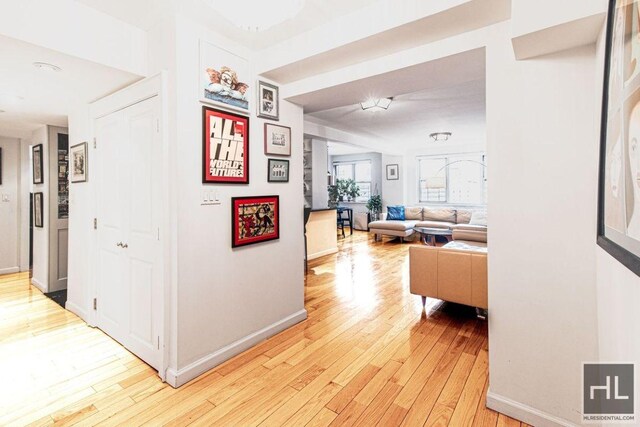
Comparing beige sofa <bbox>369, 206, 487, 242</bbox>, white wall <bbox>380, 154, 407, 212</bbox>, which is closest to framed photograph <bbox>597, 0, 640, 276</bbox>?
beige sofa <bbox>369, 206, 487, 242</bbox>

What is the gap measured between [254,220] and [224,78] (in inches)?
43.0

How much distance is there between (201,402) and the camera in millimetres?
1828

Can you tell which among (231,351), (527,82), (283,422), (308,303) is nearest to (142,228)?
(231,351)

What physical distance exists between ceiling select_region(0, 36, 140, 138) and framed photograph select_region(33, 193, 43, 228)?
3.38 ft

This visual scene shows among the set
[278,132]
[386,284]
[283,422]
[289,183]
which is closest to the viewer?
[283,422]

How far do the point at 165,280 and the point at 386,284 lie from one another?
9.51ft

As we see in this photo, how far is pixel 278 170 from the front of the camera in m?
2.68

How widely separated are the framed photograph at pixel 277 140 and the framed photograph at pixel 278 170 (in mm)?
72

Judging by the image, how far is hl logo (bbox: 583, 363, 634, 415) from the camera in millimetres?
1001

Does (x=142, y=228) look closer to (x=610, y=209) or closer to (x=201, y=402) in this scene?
(x=201, y=402)

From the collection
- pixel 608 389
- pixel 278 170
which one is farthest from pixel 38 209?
pixel 608 389

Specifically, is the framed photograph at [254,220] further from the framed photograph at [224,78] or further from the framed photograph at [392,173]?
the framed photograph at [392,173]

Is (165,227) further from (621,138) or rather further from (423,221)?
(423,221)

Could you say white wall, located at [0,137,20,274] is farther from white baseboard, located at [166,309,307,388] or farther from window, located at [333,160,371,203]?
window, located at [333,160,371,203]
